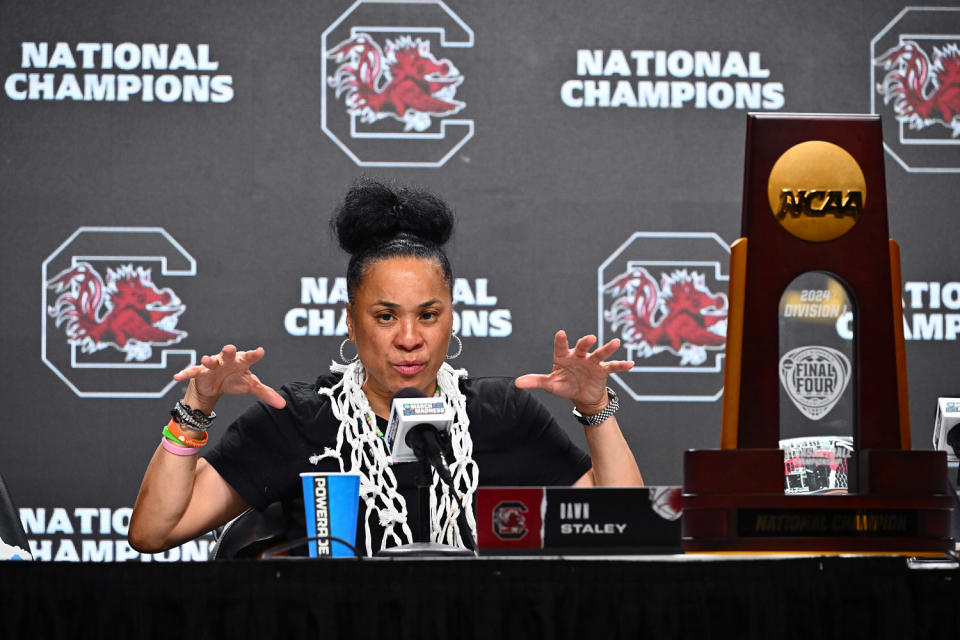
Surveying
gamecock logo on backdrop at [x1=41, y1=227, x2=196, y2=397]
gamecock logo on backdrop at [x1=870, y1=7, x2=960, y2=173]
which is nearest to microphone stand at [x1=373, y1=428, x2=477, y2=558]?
gamecock logo on backdrop at [x1=41, y1=227, x2=196, y2=397]

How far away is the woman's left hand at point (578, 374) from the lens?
1.62 metres

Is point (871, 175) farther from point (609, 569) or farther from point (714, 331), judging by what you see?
point (714, 331)

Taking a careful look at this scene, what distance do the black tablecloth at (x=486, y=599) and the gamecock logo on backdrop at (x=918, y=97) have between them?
233 centimetres

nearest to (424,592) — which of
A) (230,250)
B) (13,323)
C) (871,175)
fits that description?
(871,175)

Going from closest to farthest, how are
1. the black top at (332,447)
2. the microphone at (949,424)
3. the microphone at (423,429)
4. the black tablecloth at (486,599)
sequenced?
1. the black tablecloth at (486,599)
2. the microphone at (423,429)
3. the microphone at (949,424)
4. the black top at (332,447)

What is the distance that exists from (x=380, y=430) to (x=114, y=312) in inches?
52.8

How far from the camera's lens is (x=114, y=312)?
2.96m

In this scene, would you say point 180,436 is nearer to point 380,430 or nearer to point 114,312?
point 380,430

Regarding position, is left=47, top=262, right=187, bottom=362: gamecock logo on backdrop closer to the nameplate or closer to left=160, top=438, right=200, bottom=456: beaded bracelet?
left=160, top=438, right=200, bottom=456: beaded bracelet

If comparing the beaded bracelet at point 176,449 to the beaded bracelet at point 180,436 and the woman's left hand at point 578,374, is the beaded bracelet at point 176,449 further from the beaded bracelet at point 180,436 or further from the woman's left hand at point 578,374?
the woman's left hand at point 578,374

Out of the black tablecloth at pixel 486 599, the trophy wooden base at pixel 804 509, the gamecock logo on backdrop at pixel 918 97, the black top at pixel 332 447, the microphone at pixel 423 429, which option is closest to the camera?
the black tablecloth at pixel 486 599

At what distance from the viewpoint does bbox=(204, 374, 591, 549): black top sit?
1.97 meters

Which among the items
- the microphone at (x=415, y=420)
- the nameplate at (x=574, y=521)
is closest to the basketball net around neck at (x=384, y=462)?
the microphone at (x=415, y=420)

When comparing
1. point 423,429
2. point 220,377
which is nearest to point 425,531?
point 423,429
